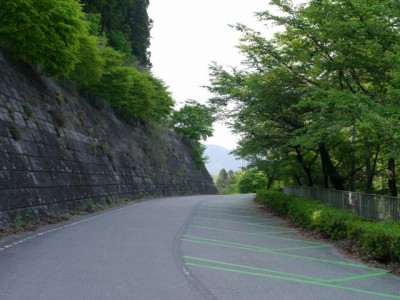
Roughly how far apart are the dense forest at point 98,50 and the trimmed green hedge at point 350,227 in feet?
24.4

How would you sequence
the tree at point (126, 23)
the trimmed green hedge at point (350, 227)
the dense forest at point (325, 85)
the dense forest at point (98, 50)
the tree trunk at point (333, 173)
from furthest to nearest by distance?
the tree at point (126, 23) < the tree trunk at point (333, 173) < the dense forest at point (98, 50) < the dense forest at point (325, 85) < the trimmed green hedge at point (350, 227)

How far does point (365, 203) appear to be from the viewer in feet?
44.7

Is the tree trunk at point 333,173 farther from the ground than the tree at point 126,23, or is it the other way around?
the tree at point 126,23

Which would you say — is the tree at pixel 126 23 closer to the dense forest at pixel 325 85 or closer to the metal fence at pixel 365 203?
the dense forest at pixel 325 85

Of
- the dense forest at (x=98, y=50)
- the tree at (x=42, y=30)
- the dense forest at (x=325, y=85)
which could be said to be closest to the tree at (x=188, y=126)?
the dense forest at (x=98, y=50)

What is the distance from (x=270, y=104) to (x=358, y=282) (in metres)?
11.1

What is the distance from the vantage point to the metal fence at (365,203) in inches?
468

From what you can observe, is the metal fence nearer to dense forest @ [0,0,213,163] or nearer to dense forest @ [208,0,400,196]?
dense forest @ [208,0,400,196]

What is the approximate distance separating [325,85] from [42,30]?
10.8m

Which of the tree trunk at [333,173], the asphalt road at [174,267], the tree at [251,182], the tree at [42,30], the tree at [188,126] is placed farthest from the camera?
the tree at [251,182]

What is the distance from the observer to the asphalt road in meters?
6.04

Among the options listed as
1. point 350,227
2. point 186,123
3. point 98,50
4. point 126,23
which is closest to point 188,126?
point 186,123

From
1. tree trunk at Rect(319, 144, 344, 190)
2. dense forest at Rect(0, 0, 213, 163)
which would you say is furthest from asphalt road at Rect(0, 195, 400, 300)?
tree trunk at Rect(319, 144, 344, 190)

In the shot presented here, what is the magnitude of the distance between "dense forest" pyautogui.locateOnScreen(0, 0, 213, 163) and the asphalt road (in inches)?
286
